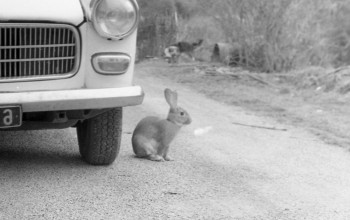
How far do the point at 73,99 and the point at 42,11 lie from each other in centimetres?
59

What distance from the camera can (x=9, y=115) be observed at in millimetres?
4254

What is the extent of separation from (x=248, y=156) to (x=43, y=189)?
216 cm

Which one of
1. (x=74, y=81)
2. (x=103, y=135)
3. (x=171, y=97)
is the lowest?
(x=103, y=135)

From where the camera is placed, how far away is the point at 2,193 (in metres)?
4.52

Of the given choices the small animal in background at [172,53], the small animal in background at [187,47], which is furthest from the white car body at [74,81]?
the small animal in background at [187,47]

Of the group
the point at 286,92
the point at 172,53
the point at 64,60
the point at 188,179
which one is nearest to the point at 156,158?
the point at 188,179

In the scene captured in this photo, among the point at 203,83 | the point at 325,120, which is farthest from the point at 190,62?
the point at 325,120

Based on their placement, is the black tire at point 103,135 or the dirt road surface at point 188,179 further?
the black tire at point 103,135

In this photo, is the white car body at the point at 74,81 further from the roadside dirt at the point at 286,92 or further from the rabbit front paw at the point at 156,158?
the roadside dirt at the point at 286,92

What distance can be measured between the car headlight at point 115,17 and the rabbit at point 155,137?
45.9 inches

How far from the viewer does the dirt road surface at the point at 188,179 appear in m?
4.34

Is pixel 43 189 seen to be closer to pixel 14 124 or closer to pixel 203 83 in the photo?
pixel 14 124

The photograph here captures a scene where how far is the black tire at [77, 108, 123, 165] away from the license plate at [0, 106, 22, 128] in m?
0.91

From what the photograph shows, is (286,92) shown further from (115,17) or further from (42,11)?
(42,11)
